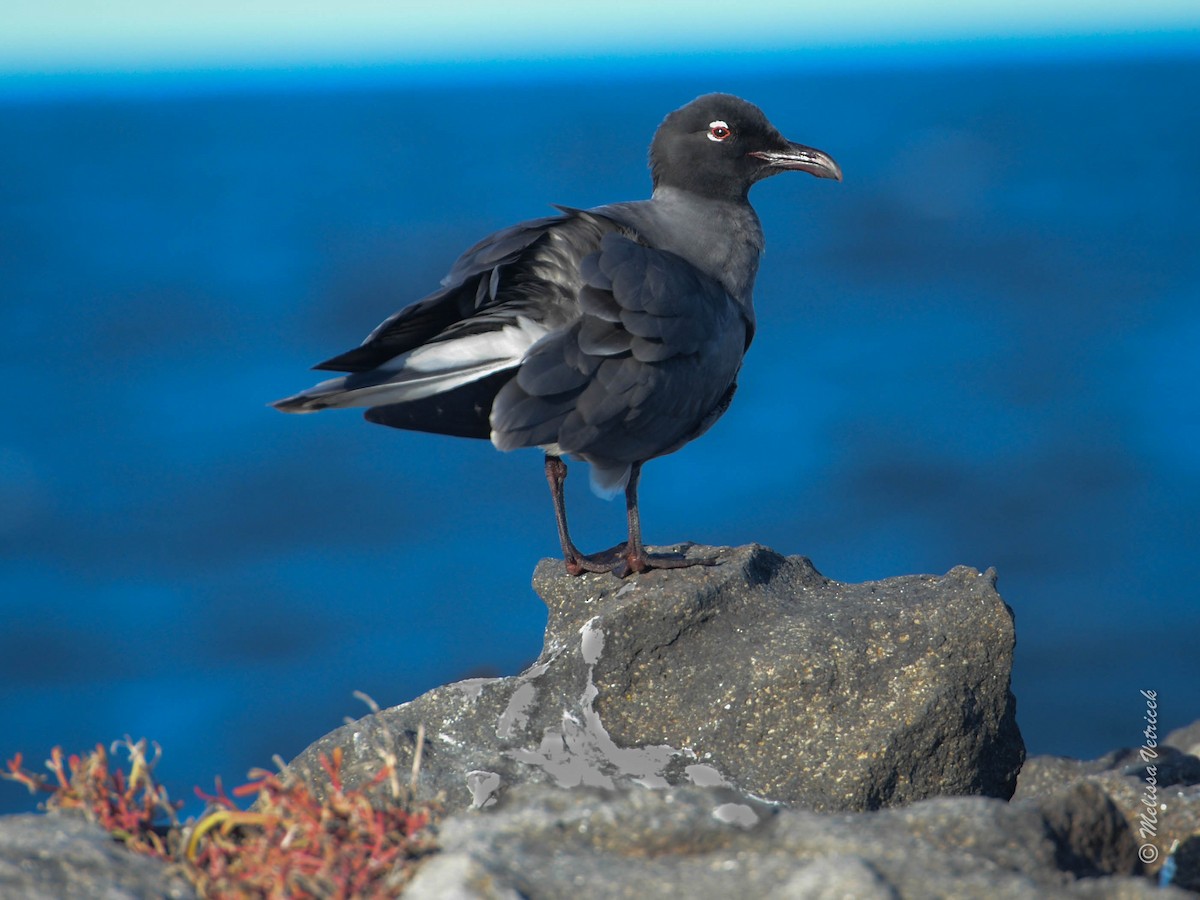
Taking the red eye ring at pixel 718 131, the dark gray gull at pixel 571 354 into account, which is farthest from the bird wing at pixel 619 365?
the red eye ring at pixel 718 131

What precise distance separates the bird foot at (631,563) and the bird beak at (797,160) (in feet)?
7.47

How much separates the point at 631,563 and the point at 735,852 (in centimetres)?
324

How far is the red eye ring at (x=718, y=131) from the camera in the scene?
7340 millimetres

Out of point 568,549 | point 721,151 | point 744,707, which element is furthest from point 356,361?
point 721,151

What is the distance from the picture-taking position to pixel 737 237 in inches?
284

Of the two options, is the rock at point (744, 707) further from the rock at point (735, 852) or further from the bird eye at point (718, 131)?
the bird eye at point (718, 131)

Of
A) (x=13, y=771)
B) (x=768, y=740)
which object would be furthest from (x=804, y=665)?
(x=13, y=771)

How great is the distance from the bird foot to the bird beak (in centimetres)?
228

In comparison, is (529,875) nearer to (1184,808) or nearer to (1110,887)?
(1110,887)

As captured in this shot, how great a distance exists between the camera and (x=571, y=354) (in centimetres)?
603

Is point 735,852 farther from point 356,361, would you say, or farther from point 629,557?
point 356,361

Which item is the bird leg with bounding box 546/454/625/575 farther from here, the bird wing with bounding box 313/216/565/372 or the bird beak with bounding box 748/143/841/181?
the bird beak with bounding box 748/143/841/181

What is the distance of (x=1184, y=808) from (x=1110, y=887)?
A: 49.5 inches

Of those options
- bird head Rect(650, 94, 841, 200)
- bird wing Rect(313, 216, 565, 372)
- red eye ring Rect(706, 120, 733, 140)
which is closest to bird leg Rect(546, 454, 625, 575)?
bird wing Rect(313, 216, 565, 372)
